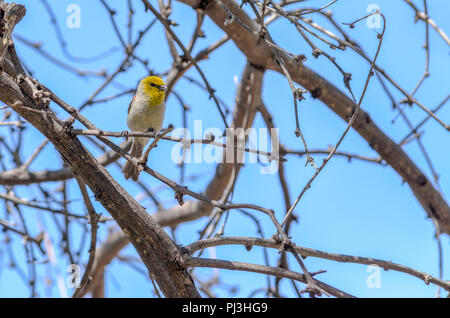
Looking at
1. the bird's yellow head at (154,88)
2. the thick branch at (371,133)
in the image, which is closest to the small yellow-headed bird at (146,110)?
the bird's yellow head at (154,88)

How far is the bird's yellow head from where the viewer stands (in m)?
4.72

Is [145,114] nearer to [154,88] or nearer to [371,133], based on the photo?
[154,88]

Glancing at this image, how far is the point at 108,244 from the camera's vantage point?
507cm

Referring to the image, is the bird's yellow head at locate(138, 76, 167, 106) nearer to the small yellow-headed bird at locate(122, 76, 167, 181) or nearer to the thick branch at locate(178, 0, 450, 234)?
the small yellow-headed bird at locate(122, 76, 167, 181)

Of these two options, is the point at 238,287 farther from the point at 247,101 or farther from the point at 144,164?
the point at 144,164

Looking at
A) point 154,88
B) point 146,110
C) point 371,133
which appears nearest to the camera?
point 371,133

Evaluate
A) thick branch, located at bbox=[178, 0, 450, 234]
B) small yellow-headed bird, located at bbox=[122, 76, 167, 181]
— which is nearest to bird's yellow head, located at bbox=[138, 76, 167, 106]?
small yellow-headed bird, located at bbox=[122, 76, 167, 181]

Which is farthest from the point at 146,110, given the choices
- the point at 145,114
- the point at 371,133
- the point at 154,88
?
the point at 371,133

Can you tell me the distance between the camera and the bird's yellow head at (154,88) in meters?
4.72

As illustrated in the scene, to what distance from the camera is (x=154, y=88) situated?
481 cm

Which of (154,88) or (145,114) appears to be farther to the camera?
(154,88)
